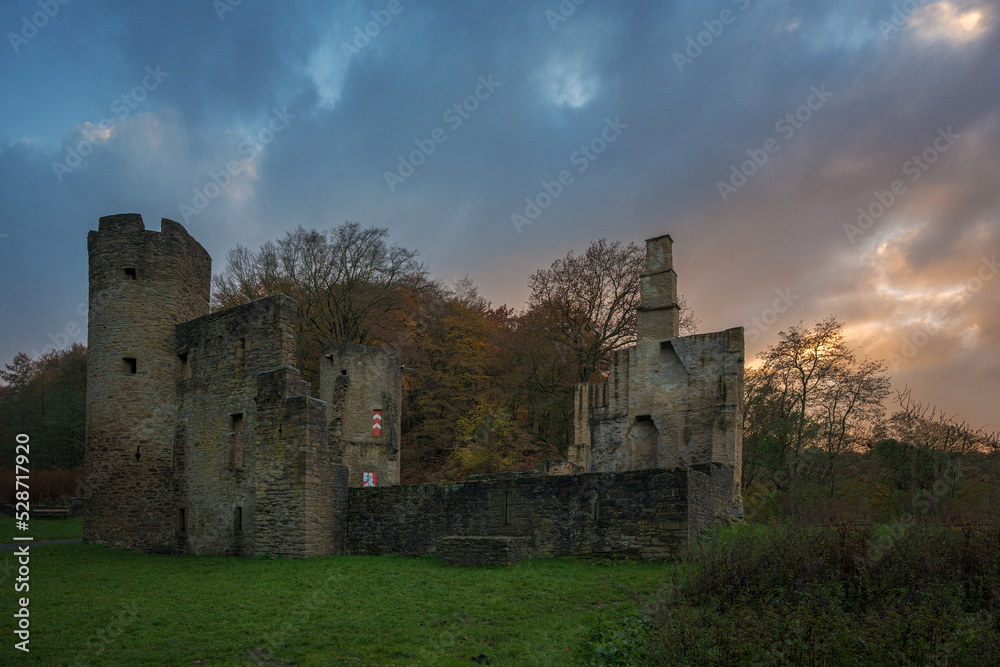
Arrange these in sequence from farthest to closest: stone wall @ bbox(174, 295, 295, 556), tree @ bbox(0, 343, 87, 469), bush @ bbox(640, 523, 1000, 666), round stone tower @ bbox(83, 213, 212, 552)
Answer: tree @ bbox(0, 343, 87, 469) < round stone tower @ bbox(83, 213, 212, 552) < stone wall @ bbox(174, 295, 295, 556) < bush @ bbox(640, 523, 1000, 666)

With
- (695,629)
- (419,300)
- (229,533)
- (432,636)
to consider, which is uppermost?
(419,300)

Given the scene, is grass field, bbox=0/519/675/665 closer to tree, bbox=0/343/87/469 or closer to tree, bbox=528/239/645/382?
tree, bbox=528/239/645/382

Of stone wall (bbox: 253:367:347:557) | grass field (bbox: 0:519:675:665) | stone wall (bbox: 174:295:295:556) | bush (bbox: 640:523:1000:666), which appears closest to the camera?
bush (bbox: 640:523:1000:666)

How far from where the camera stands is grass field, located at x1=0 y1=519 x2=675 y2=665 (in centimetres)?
679

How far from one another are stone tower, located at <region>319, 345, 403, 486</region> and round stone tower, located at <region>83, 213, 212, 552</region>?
5872 millimetres

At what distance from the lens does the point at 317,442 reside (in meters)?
15.7

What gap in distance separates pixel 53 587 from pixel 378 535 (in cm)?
663

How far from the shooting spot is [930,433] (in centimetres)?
2191

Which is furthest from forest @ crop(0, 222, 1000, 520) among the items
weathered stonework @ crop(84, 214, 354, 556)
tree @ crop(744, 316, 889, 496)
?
weathered stonework @ crop(84, 214, 354, 556)

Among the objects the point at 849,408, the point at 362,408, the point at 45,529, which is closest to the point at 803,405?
the point at 849,408

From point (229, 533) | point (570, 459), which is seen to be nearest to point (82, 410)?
point (229, 533)

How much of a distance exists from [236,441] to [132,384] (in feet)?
14.4

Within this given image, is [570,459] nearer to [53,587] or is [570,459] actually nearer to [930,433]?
[930,433]

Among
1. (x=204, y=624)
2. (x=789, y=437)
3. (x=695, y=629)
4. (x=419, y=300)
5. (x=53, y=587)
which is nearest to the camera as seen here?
(x=695, y=629)
